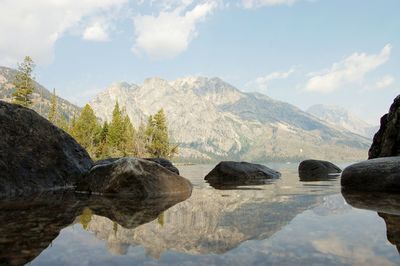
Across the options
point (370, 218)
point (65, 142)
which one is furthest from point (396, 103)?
point (65, 142)

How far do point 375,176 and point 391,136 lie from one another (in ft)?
14.9

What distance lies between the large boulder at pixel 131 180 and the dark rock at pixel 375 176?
5.94 meters

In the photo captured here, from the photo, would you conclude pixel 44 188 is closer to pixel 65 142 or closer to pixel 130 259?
pixel 65 142

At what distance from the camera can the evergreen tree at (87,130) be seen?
8650cm

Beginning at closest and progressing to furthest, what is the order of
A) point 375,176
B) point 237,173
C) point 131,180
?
point 131,180 → point 375,176 → point 237,173

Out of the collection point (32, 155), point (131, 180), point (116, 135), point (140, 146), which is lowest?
point (131, 180)

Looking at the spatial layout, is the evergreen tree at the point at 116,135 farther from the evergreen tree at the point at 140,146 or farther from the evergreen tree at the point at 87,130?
the evergreen tree at the point at 87,130

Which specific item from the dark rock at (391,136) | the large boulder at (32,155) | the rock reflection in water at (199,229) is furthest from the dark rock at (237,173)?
the rock reflection in water at (199,229)

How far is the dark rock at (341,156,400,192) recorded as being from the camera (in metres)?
10.5

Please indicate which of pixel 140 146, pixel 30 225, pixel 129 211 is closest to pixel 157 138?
pixel 140 146

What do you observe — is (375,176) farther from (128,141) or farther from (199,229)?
(128,141)

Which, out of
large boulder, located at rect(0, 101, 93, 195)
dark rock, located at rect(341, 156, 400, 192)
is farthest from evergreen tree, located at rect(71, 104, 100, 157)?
dark rock, located at rect(341, 156, 400, 192)

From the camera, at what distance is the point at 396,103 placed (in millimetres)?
15594

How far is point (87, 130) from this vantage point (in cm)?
8825
